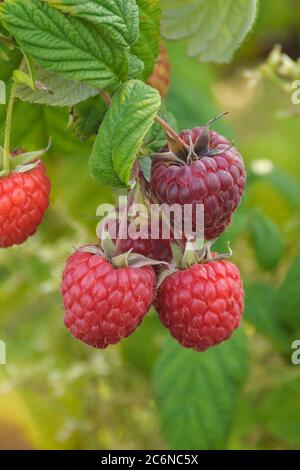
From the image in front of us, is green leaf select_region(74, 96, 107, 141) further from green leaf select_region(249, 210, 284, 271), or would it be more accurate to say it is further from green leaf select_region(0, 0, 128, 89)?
green leaf select_region(249, 210, 284, 271)

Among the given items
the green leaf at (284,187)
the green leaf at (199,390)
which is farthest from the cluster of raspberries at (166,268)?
the green leaf at (284,187)

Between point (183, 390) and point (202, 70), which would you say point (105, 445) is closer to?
point (183, 390)

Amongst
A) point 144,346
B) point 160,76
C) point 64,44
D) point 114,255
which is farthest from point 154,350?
point 64,44

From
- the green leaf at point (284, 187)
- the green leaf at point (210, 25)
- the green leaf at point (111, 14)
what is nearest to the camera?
the green leaf at point (111, 14)

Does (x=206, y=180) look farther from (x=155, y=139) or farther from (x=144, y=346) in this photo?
(x=144, y=346)

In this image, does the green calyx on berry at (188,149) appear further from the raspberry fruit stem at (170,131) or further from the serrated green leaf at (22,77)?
the serrated green leaf at (22,77)

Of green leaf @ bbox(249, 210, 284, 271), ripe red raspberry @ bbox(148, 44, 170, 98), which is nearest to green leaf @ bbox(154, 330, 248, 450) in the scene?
green leaf @ bbox(249, 210, 284, 271)
